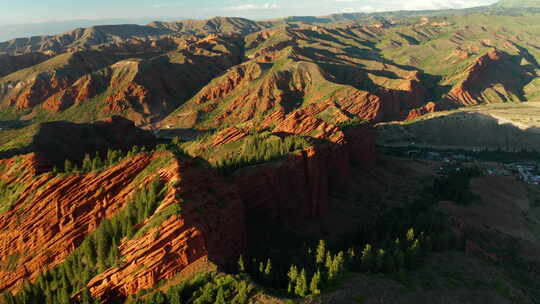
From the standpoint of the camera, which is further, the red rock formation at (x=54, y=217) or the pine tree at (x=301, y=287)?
the red rock formation at (x=54, y=217)

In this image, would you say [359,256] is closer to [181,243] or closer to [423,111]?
[181,243]

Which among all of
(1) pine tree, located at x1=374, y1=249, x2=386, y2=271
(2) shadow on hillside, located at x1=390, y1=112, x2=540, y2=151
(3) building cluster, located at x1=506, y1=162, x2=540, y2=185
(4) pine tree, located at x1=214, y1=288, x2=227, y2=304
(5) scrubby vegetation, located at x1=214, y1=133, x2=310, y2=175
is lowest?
(3) building cluster, located at x1=506, y1=162, x2=540, y2=185

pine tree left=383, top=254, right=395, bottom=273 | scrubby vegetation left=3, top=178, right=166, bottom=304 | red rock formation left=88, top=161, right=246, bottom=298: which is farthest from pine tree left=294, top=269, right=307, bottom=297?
scrubby vegetation left=3, top=178, right=166, bottom=304

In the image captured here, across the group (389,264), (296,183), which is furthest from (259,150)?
(389,264)

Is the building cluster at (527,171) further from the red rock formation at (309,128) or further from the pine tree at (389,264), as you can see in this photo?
the pine tree at (389,264)

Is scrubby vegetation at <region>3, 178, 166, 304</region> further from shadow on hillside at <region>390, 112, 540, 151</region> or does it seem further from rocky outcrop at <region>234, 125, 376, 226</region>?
shadow on hillside at <region>390, 112, 540, 151</region>

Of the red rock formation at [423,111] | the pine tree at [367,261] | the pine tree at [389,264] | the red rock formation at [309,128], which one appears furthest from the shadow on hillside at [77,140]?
the red rock formation at [423,111]
